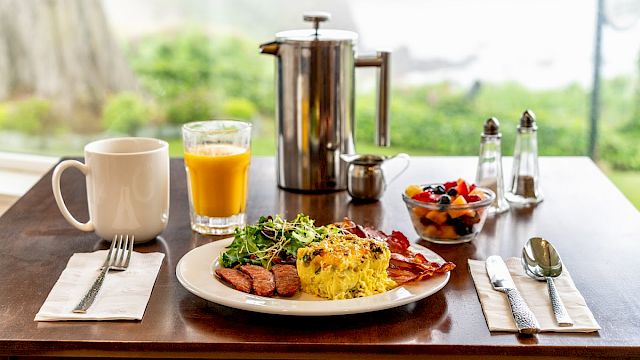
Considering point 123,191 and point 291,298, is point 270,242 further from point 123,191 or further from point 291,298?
point 123,191

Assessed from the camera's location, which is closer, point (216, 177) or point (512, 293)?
point (512, 293)

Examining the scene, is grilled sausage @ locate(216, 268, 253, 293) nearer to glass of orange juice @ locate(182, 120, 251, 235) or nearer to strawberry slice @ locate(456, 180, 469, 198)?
glass of orange juice @ locate(182, 120, 251, 235)

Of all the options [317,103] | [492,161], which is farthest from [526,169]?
[317,103]

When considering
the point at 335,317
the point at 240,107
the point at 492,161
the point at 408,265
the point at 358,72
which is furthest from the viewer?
the point at 240,107

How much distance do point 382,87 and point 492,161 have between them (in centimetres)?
30

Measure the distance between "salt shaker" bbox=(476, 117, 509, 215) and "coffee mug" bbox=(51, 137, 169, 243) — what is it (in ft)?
2.16

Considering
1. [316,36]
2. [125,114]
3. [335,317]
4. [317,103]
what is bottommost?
[125,114]

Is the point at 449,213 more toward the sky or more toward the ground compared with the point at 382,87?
more toward the ground

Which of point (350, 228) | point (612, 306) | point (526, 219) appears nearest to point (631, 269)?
point (612, 306)

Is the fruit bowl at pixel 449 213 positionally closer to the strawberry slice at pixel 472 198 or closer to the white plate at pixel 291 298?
the strawberry slice at pixel 472 198

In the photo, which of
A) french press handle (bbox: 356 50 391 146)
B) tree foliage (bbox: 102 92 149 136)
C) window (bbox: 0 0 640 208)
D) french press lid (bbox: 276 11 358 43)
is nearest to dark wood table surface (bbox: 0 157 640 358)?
french press handle (bbox: 356 50 391 146)

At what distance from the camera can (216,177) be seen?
1589 millimetres

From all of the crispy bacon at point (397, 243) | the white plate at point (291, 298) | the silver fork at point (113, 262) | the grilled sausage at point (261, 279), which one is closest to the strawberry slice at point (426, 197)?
the crispy bacon at point (397, 243)

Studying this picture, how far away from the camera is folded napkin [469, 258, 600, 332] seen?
44.8 inches
